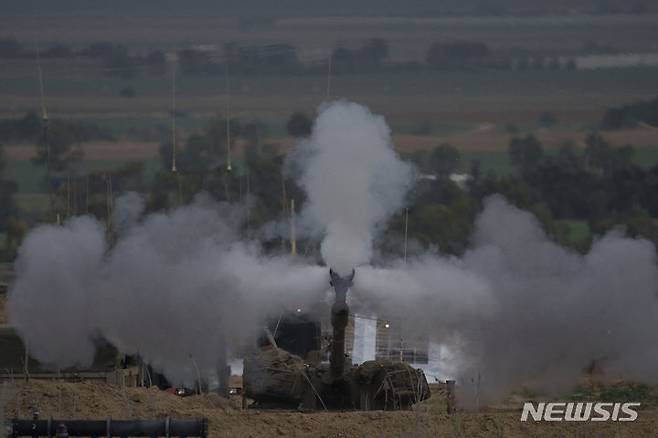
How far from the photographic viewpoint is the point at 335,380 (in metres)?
23.3

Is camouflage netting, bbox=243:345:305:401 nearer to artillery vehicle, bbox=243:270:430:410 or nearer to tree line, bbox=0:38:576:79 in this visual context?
artillery vehicle, bbox=243:270:430:410

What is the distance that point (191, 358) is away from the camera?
25.7 meters

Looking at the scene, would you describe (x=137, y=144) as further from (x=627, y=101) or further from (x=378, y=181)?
(x=378, y=181)

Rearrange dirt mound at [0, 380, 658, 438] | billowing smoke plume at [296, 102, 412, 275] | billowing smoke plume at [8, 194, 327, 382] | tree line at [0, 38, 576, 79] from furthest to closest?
tree line at [0, 38, 576, 79] < billowing smoke plume at [8, 194, 327, 382] < billowing smoke plume at [296, 102, 412, 275] < dirt mound at [0, 380, 658, 438]

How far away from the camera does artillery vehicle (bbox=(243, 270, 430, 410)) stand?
74.8ft

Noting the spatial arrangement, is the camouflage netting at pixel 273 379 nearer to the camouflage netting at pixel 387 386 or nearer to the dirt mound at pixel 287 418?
the camouflage netting at pixel 387 386

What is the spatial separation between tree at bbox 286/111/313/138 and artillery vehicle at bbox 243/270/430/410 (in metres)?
18.9

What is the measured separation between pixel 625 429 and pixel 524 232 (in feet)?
26.8

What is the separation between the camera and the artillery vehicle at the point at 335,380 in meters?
22.8

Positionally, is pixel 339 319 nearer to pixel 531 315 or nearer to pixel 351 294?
pixel 351 294

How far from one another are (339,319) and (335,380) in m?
1.24

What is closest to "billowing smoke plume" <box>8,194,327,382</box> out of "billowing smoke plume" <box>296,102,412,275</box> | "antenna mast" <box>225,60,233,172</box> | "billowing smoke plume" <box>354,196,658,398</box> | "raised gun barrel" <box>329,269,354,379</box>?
"billowing smoke plume" <box>296,102,412,275</box>

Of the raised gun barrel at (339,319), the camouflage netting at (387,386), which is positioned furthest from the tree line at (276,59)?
the camouflage netting at (387,386)

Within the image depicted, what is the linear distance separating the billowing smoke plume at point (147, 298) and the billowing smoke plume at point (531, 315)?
4.89ft
